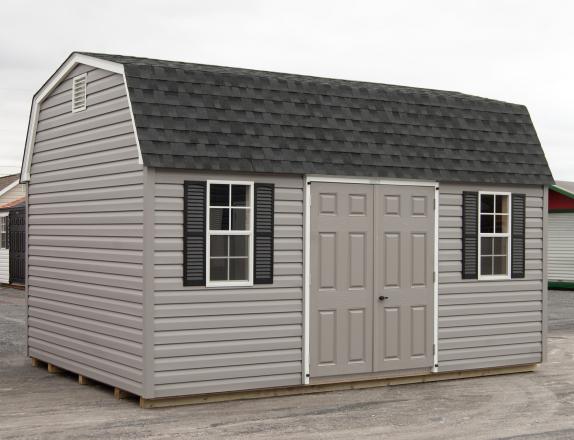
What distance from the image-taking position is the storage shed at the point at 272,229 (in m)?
9.19

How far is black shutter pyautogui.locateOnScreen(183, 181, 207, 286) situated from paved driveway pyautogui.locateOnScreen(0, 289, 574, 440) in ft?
4.40

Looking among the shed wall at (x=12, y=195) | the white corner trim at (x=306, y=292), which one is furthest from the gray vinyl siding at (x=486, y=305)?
the shed wall at (x=12, y=195)

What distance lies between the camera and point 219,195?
31.1 feet

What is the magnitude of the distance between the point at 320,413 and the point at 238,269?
1.74 metres

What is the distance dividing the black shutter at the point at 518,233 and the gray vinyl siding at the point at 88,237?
4877mm

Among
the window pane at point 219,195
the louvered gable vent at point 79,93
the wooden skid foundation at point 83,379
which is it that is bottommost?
the wooden skid foundation at point 83,379

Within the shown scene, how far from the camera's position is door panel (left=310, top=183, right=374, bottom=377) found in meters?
9.98

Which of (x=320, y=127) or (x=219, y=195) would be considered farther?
(x=320, y=127)

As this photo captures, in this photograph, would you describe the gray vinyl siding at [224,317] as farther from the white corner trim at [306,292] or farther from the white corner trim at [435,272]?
the white corner trim at [435,272]

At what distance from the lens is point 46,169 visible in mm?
11359

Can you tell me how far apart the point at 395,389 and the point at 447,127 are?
325 centimetres

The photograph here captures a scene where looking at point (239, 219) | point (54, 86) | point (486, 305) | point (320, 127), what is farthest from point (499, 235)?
point (54, 86)

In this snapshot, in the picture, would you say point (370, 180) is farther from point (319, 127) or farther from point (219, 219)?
point (219, 219)

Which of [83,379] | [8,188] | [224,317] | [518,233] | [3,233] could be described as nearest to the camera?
[224,317]
